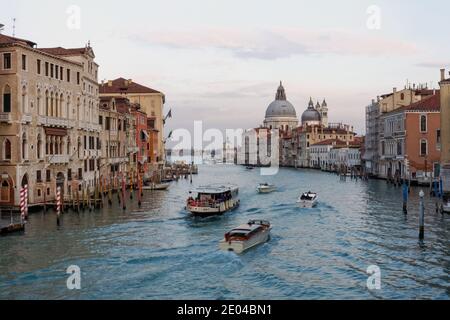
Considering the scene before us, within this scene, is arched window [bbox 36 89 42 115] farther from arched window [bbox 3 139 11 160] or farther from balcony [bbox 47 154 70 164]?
arched window [bbox 3 139 11 160]

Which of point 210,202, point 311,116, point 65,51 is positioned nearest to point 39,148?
point 65,51

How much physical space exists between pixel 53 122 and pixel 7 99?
9.78 ft

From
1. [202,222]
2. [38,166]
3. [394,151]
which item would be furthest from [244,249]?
[394,151]

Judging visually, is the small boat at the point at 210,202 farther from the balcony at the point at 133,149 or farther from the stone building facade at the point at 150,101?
the stone building facade at the point at 150,101

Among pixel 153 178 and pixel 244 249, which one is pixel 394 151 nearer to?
pixel 153 178

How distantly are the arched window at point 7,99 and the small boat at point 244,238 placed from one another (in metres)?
11.8

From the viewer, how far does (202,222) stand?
78.0 feet

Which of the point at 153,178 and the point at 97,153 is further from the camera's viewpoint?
the point at 153,178

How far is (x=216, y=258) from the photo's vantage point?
1616 cm

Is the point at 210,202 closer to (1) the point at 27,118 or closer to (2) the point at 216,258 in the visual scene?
(1) the point at 27,118

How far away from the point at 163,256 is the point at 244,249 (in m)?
2.41

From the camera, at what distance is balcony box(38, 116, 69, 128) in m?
26.3

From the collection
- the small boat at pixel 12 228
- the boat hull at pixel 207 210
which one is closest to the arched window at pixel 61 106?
the boat hull at pixel 207 210

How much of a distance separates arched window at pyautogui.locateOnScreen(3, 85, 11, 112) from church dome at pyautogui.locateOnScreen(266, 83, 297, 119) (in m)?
118
